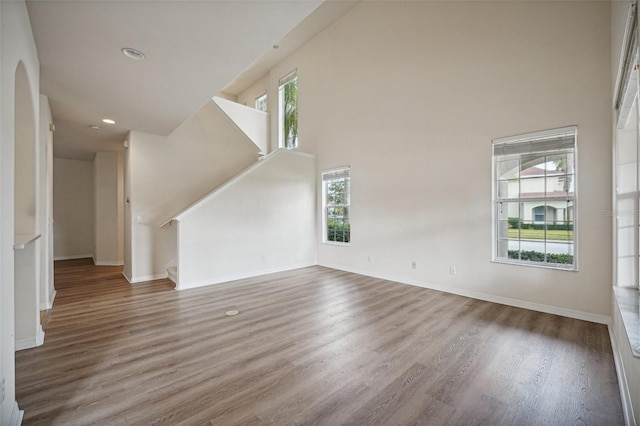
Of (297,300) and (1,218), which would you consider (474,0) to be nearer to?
(297,300)

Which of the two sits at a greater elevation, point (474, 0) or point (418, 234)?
point (474, 0)

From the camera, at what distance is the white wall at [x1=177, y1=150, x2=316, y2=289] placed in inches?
185

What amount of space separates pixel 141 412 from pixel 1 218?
1.37 metres

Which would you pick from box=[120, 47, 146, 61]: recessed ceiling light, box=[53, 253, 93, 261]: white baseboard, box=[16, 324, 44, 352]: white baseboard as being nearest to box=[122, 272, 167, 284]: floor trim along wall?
box=[16, 324, 44, 352]: white baseboard

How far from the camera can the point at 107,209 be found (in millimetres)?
7195

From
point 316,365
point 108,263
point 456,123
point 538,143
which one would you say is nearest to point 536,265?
point 538,143

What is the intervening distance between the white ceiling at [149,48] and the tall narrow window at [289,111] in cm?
379

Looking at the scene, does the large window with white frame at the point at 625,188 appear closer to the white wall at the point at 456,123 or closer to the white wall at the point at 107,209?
the white wall at the point at 456,123

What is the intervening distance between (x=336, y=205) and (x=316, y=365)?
4196 mm

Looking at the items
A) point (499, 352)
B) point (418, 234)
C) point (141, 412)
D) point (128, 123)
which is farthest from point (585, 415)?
point (128, 123)

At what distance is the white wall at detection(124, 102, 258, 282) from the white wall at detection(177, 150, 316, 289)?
123 cm

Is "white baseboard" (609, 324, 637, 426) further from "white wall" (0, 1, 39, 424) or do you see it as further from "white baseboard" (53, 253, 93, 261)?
"white baseboard" (53, 253, 93, 261)

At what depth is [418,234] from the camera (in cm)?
469

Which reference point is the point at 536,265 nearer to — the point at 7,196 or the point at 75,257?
the point at 7,196
